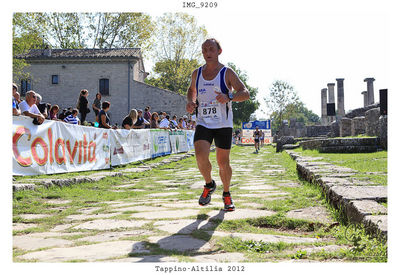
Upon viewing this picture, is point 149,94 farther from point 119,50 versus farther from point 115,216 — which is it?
point 115,216

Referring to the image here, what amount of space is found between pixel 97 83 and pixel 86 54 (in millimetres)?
2675

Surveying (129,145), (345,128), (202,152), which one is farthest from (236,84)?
(345,128)

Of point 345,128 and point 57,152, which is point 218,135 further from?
point 345,128

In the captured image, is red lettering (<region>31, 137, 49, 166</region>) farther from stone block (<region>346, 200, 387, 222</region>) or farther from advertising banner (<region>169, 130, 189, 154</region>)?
advertising banner (<region>169, 130, 189, 154</region>)

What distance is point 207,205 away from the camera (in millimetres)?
4176

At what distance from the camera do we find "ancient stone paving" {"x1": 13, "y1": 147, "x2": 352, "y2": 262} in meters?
2.35

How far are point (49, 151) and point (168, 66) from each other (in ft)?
96.9

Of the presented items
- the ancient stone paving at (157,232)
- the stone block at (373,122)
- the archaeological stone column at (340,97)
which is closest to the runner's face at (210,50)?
the ancient stone paving at (157,232)

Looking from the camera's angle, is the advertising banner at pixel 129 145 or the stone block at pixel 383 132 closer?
the advertising banner at pixel 129 145

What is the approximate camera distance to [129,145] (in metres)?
10.7

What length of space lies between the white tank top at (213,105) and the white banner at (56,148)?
3623 millimetres

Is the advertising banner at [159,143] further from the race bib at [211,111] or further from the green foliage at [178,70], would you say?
the green foliage at [178,70]

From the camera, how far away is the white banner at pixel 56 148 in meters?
6.15

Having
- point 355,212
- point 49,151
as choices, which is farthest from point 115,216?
point 49,151
